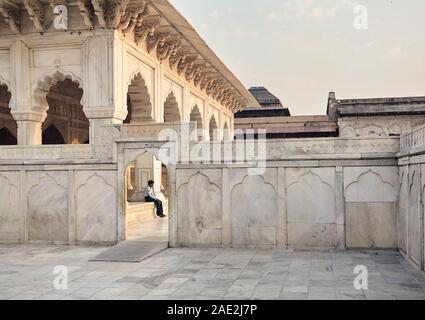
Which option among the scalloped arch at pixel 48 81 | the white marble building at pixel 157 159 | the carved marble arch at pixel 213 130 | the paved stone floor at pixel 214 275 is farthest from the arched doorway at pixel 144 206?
the carved marble arch at pixel 213 130

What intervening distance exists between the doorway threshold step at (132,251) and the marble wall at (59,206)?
0.80 m

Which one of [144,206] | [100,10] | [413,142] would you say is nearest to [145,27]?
[100,10]

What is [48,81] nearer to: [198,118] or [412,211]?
[412,211]

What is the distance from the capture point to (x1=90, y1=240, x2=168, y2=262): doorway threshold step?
8797mm

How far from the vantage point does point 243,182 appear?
10.0 m

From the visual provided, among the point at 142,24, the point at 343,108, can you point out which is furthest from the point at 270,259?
the point at 343,108

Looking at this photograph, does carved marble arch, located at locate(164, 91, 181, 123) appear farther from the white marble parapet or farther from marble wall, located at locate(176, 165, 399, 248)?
the white marble parapet

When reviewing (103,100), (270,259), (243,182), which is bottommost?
(270,259)

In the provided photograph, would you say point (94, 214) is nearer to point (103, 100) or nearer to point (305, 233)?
point (103, 100)

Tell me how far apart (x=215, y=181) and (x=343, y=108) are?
12363 millimetres

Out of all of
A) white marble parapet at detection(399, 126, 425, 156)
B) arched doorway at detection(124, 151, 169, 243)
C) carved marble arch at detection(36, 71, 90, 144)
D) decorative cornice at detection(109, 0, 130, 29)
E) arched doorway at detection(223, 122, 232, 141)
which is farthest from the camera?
arched doorway at detection(223, 122, 232, 141)

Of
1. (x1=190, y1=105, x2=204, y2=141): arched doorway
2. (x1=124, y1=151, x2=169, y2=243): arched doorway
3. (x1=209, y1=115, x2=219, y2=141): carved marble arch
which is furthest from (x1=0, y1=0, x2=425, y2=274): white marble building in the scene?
(x1=209, y1=115, x2=219, y2=141): carved marble arch

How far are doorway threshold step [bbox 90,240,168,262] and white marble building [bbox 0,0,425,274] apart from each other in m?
0.46

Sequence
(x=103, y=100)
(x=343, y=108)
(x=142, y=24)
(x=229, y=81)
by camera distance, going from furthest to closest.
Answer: (x=229, y=81), (x=343, y=108), (x=142, y=24), (x=103, y=100)
